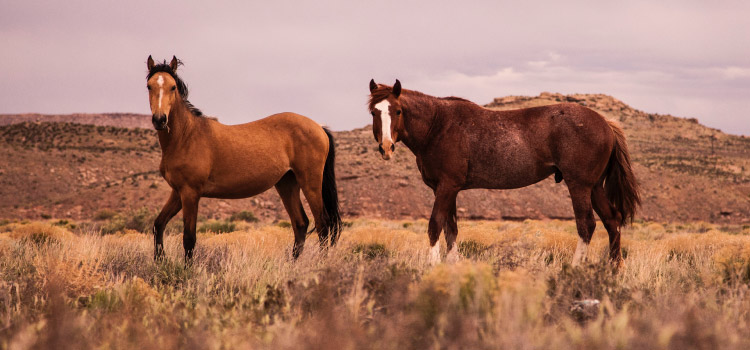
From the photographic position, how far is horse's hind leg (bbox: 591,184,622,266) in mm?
7117

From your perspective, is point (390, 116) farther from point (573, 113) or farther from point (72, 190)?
point (72, 190)

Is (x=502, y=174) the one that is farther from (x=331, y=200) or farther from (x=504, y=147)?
(x=331, y=200)

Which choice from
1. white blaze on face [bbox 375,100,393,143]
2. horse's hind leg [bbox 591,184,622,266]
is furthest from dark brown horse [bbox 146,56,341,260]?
horse's hind leg [bbox 591,184,622,266]

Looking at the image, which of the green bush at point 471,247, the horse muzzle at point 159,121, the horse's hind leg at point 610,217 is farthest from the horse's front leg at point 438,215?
the horse muzzle at point 159,121

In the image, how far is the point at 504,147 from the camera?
6871 mm

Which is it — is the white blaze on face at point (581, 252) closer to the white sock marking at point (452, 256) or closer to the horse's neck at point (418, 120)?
the white sock marking at point (452, 256)

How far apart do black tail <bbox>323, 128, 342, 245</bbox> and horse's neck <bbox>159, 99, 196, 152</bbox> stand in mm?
2550

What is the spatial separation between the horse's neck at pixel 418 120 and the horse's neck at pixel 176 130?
3.02 metres

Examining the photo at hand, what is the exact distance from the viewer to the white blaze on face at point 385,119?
6.42 meters

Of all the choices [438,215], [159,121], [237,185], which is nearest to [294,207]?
[237,185]

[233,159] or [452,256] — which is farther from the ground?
[233,159]

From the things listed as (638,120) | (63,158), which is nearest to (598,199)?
(63,158)

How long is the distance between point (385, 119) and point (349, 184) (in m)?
33.0

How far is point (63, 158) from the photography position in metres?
49.9
